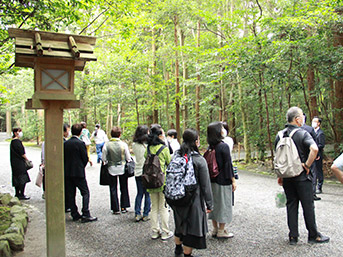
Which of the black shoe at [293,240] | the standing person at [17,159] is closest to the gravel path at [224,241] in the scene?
the black shoe at [293,240]

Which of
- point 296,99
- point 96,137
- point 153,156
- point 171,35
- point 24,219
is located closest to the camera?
point 153,156

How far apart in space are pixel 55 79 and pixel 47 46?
1.39ft

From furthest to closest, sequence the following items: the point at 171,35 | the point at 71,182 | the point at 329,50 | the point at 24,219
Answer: the point at 171,35, the point at 329,50, the point at 71,182, the point at 24,219

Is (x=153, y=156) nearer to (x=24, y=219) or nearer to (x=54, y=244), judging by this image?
(x=54, y=244)

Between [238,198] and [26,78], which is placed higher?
[26,78]

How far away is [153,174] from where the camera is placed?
169 inches

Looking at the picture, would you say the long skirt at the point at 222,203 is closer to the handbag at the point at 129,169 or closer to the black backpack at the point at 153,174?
the black backpack at the point at 153,174

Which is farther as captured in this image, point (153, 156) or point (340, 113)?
point (340, 113)

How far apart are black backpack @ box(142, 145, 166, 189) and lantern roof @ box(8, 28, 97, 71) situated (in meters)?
1.78

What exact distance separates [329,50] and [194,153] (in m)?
7.62

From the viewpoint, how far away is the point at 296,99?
15.9 meters

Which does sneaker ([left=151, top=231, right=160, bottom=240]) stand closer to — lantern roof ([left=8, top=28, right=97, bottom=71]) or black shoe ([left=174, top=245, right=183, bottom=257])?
black shoe ([left=174, top=245, right=183, bottom=257])

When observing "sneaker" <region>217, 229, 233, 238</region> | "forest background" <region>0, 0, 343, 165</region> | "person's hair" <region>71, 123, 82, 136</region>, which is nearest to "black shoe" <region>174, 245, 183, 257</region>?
"sneaker" <region>217, 229, 233, 238</region>

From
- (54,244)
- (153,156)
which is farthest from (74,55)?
(54,244)
